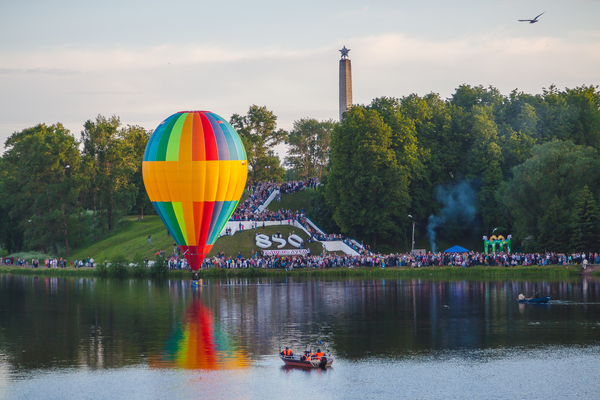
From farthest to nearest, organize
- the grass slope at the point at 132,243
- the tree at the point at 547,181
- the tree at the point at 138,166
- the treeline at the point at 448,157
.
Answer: the tree at the point at 138,166 → the grass slope at the point at 132,243 → the treeline at the point at 448,157 → the tree at the point at 547,181

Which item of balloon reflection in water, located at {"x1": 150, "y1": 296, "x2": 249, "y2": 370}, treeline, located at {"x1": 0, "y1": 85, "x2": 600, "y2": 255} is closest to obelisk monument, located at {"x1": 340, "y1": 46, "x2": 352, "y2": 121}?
treeline, located at {"x1": 0, "y1": 85, "x2": 600, "y2": 255}

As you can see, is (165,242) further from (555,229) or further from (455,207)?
(555,229)

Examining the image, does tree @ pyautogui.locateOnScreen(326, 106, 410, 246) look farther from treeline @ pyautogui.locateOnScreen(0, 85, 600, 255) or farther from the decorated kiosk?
the decorated kiosk

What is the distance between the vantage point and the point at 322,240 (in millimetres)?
71750

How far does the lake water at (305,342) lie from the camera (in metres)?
25.6

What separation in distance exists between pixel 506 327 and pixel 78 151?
73.5m

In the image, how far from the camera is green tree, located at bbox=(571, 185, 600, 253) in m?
61.3

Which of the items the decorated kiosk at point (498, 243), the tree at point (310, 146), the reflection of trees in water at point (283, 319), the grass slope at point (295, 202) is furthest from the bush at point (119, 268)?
the tree at point (310, 146)

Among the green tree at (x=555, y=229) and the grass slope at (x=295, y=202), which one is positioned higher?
the grass slope at (x=295, y=202)

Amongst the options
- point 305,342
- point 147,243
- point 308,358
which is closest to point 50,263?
point 147,243

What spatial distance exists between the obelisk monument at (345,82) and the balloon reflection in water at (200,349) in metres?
57.1

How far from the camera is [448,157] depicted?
80.4 metres

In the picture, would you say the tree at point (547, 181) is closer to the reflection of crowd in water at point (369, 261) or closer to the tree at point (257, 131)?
the reflection of crowd in water at point (369, 261)

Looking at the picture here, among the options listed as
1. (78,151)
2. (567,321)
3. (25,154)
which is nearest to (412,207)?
(567,321)
